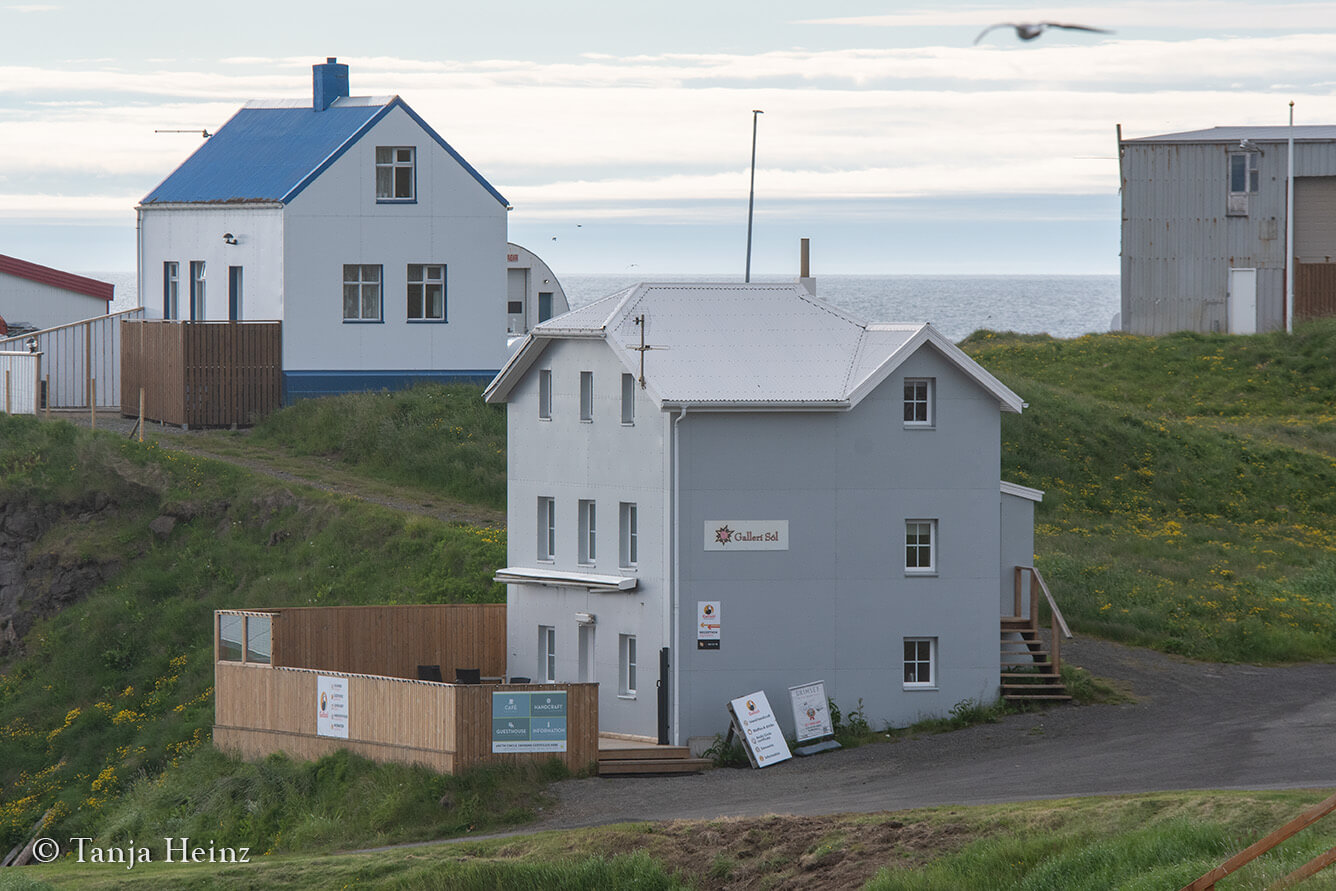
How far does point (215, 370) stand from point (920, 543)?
74.9 ft

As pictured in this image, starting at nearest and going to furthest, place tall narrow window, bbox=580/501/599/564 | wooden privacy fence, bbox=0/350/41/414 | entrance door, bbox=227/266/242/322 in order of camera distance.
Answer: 1. tall narrow window, bbox=580/501/599/564
2. wooden privacy fence, bbox=0/350/41/414
3. entrance door, bbox=227/266/242/322

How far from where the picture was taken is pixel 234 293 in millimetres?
47875

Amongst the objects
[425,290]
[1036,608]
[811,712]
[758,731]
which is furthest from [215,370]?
Result: [1036,608]

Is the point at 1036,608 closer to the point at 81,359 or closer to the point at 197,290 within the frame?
the point at 197,290

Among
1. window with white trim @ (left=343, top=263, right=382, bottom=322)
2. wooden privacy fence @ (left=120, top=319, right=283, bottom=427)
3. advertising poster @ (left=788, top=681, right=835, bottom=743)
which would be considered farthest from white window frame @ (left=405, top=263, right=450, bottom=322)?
advertising poster @ (left=788, top=681, right=835, bottom=743)

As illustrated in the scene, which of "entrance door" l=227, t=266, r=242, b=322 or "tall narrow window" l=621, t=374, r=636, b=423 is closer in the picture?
"tall narrow window" l=621, t=374, r=636, b=423

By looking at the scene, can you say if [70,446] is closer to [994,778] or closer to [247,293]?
[247,293]

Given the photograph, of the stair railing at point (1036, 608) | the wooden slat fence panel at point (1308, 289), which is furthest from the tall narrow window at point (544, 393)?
the wooden slat fence panel at point (1308, 289)

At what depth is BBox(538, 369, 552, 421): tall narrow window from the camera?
3216cm

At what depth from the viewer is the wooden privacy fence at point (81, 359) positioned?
47531mm

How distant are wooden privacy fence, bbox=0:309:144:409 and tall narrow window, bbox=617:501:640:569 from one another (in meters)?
22.2

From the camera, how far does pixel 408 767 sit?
2659cm

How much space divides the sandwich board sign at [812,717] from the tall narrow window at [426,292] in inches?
853

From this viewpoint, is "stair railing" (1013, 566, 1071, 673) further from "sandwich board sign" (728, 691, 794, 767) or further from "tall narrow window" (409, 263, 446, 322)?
"tall narrow window" (409, 263, 446, 322)
